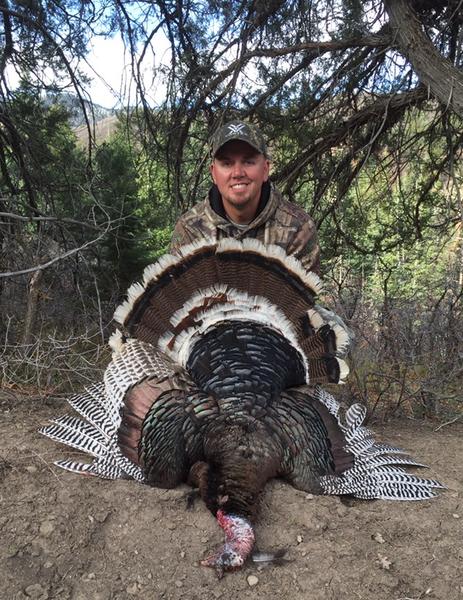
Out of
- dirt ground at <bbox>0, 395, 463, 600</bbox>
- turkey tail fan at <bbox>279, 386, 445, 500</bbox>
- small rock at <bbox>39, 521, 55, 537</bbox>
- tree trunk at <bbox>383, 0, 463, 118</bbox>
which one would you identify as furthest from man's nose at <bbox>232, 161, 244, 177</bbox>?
small rock at <bbox>39, 521, 55, 537</bbox>

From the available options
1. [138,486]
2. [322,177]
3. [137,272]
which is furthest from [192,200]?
[137,272]

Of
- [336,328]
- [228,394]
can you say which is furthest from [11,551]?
[336,328]

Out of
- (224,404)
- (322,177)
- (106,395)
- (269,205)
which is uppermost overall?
(322,177)

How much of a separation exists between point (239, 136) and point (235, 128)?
0.08m

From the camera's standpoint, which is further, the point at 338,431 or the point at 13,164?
the point at 13,164

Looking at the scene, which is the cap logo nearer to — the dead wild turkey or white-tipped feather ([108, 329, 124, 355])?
the dead wild turkey

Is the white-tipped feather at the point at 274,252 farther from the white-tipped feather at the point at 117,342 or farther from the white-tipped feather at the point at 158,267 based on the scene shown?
the white-tipped feather at the point at 117,342

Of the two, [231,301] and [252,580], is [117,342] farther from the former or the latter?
[252,580]

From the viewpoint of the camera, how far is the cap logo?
3061 millimetres

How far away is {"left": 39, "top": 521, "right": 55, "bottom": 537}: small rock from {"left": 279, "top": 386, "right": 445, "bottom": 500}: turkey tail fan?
3.62 feet

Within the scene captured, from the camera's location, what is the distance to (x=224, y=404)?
2596 mm

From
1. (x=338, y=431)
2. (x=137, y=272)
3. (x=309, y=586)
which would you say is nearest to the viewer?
(x=309, y=586)

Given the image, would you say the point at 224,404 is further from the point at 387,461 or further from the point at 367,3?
the point at 367,3

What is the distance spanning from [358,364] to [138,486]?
2567mm
